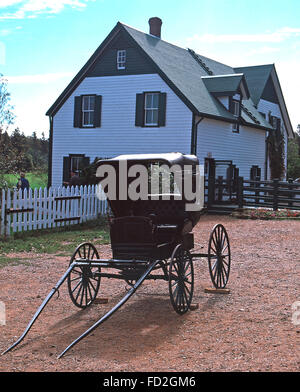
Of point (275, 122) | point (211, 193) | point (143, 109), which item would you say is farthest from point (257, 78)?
point (211, 193)

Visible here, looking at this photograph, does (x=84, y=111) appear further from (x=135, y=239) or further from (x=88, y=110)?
(x=135, y=239)

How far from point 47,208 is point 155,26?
1626 centimetres

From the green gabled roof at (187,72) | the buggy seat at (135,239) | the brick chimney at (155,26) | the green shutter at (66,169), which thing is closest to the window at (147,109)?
the green gabled roof at (187,72)

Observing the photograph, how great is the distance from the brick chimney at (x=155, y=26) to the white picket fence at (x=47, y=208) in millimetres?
13249

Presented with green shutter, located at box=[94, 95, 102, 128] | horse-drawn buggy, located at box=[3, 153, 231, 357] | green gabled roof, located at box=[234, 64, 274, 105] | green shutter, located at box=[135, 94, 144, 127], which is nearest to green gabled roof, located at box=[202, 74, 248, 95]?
green shutter, located at box=[135, 94, 144, 127]

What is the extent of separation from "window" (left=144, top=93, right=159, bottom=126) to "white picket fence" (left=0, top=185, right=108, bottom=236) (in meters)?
6.90

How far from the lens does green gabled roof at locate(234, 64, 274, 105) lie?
33344 mm

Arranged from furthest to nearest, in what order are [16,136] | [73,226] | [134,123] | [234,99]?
[16,136] < [234,99] < [134,123] < [73,226]

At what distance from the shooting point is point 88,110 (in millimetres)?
26859

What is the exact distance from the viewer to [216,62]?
3441 cm

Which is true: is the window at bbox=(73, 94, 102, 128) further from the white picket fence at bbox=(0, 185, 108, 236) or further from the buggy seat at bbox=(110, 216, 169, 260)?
the buggy seat at bbox=(110, 216, 169, 260)

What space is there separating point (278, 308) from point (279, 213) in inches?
552

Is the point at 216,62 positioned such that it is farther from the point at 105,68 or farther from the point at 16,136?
the point at 16,136
